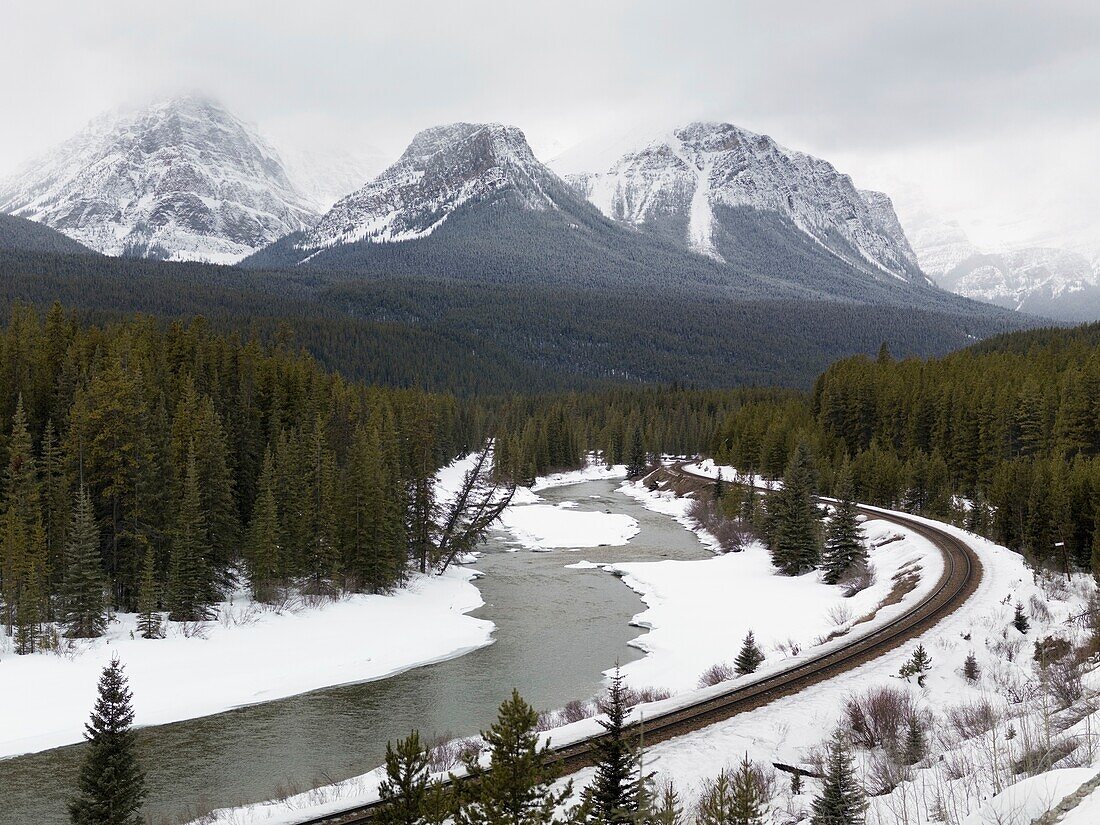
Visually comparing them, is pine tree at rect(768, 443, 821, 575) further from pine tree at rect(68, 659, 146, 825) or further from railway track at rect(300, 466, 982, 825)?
pine tree at rect(68, 659, 146, 825)

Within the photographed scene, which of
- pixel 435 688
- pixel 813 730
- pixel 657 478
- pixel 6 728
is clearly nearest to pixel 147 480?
pixel 6 728

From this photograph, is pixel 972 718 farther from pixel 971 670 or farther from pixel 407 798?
pixel 407 798

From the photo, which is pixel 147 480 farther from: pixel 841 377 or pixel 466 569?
pixel 841 377

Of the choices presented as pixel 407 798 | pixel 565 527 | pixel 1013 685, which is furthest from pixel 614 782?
pixel 565 527

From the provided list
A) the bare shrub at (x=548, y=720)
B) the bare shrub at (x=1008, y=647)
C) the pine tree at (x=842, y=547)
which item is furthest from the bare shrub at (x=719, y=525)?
the bare shrub at (x=548, y=720)

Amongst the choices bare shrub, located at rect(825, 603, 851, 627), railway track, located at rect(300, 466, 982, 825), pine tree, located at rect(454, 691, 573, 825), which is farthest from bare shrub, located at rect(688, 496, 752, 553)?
pine tree, located at rect(454, 691, 573, 825)

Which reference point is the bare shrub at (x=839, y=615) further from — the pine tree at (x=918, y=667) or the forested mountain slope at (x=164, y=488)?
the forested mountain slope at (x=164, y=488)

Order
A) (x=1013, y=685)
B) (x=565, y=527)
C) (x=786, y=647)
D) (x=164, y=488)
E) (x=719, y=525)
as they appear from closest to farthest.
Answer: (x=1013, y=685)
(x=786, y=647)
(x=164, y=488)
(x=719, y=525)
(x=565, y=527)

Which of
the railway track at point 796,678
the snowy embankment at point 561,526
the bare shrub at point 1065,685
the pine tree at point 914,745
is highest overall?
the bare shrub at point 1065,685
